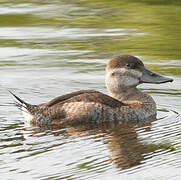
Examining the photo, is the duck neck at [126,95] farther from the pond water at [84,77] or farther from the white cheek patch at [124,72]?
the pond water at [84,77]

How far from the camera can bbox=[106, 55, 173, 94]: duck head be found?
9.08 meters

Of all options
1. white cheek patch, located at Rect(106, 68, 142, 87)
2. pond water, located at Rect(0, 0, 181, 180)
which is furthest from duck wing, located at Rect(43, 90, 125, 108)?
white cheek patch, located at Rect(106, 68, 142, 87)

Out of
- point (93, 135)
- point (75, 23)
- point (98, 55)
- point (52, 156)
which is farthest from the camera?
point (75, 23)

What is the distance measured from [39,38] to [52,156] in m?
7.26

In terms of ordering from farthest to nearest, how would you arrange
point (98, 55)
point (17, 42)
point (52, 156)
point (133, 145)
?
point (17, 42), point (98, 55), point (133, 145), point (52, 156)

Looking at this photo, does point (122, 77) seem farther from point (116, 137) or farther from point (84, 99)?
point (116, 137)

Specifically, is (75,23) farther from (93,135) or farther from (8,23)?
(93,135)

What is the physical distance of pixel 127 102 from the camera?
9.07 meters

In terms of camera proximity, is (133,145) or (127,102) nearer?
(133,145)

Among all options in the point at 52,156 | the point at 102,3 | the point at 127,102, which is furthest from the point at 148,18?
the point at 52,156

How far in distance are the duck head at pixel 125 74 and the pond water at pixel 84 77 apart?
1.55 ft

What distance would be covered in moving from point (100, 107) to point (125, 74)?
3.24 feet

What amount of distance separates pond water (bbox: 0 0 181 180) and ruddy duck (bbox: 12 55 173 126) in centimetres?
22

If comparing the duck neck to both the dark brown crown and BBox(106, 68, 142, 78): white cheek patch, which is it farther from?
the dark brown crown
